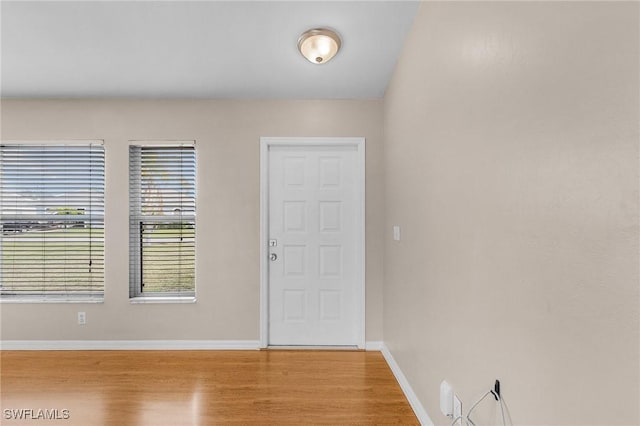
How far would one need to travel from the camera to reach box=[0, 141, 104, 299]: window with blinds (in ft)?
10.4

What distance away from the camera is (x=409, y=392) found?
2219 millimetres

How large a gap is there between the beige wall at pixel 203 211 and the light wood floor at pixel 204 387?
0.27 meters

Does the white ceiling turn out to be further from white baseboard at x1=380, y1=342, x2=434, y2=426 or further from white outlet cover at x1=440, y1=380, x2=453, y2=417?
white baseboard at x1=380, y1=342, x2=434, y2=426

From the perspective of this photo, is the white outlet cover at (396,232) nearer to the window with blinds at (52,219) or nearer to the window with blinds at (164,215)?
the window with blinds at (164,215)

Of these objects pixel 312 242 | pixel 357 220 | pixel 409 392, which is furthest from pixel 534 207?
pixel 312 242

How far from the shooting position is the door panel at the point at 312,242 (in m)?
3.19

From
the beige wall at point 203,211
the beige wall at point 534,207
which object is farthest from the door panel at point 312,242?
the beige wall at point 534,207

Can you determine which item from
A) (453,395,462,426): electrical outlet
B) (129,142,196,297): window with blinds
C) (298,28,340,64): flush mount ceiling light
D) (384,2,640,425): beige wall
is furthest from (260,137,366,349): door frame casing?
(453,395,462,426): electrical outlet

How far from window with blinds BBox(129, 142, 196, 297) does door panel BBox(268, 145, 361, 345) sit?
0.78 m

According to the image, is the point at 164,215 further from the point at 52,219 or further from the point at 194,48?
the point at 194,48

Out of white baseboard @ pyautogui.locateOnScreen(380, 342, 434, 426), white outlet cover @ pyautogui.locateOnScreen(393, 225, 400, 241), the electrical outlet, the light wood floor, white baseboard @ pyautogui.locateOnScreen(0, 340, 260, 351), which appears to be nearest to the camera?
the electrical outlet

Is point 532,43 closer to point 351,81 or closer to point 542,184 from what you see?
point 542,184

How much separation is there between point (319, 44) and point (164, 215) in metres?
2.10

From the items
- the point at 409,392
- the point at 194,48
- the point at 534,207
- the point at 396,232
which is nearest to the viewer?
the point at 534,207
